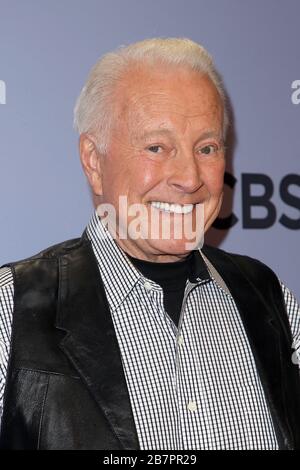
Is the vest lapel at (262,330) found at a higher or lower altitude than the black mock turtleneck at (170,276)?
lower

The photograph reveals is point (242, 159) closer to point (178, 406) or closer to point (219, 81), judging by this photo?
Answer: point (219, 81)

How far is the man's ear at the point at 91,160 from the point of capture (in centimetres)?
136

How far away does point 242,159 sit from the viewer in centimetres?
181

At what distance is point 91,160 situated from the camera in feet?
4.49

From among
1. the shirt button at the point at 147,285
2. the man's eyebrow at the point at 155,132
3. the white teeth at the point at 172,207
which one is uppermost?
the man's eyebrow at the point at 155,132

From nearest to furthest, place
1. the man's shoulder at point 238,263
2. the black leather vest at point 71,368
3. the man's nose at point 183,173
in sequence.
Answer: the black leather vest at point 71,368 < the man's nose at point 183,173 < the man's shoulder at point 238,263

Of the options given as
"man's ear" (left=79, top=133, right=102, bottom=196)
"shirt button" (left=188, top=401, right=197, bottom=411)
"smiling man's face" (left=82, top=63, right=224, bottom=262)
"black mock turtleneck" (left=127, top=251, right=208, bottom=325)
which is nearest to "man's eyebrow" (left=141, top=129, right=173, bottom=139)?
"smiling man's face" (left=82, top=63, right=224, bottom=262)

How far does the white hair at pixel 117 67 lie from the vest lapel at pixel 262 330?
0.32m

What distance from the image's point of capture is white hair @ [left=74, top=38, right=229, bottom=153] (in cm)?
132

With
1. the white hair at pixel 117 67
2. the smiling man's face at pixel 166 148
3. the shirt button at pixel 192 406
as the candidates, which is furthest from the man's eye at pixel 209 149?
the shirt button at pixel 192 406

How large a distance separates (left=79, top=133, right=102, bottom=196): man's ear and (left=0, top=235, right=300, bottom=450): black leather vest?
10 centimetres

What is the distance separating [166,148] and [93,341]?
32 cm

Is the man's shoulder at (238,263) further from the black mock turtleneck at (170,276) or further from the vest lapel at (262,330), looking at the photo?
the black mock turtleneck at (170,276)

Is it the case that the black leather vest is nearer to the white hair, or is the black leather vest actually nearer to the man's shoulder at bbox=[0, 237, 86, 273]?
the man's shoulder at bbox=[0, 237, 86, 273]
